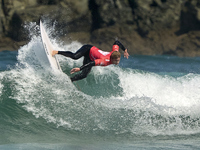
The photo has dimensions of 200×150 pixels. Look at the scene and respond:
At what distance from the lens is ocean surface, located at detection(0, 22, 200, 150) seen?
484 centimetres

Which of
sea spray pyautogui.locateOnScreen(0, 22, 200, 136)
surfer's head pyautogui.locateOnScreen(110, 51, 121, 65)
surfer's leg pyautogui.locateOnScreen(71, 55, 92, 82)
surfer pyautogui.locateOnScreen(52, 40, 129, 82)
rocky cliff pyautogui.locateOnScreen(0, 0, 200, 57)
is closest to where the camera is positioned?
sea spray pyautogui.locateOnScreen(0, 22, 200, 136)

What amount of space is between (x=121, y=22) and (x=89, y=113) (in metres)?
10.6

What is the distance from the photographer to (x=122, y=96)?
7.36m

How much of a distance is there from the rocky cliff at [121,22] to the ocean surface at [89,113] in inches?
296

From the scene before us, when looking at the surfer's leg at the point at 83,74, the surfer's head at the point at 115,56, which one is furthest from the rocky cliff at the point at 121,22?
the surfer's head at the point at 115,56

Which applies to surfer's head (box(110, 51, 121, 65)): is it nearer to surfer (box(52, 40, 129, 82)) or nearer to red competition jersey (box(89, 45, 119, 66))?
surfer (box(52, 40, 129, 82))

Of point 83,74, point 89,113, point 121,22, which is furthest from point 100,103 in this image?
point 121,22

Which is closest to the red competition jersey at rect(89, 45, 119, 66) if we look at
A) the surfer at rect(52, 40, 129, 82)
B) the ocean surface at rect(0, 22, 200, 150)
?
the surfer at rect(52, 40, 129, 82)

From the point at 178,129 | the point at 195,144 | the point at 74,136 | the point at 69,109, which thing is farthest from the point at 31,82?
the point at 195,144

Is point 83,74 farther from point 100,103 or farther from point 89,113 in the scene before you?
point 89,113

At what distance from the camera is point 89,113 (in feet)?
18.7

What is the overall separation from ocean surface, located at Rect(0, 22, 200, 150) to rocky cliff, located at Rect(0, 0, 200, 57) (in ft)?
24.6

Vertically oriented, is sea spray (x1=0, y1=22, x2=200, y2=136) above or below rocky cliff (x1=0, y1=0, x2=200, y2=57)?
below

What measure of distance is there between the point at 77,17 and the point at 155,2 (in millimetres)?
4045
